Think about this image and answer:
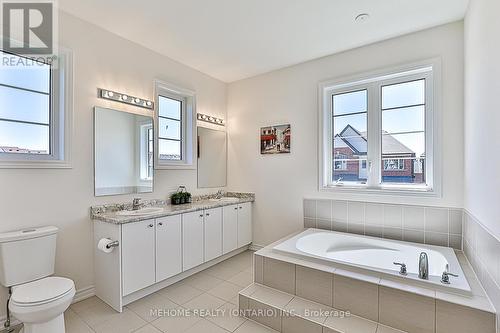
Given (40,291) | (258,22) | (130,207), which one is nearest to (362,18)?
(258,22)

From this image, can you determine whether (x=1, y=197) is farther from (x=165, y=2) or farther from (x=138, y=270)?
(x=165, y=2)

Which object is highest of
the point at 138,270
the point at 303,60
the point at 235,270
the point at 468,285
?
the point at 303,60

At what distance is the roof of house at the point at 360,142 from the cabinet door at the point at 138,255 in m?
2.43

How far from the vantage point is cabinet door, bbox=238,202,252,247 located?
352cm

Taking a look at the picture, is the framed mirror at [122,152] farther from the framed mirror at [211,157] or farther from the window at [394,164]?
the window at [394,164]

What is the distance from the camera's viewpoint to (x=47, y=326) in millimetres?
1625

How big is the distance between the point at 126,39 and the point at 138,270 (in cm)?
249

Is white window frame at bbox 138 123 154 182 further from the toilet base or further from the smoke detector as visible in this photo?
the smoke detector

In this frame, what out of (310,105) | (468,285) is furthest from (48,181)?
(468,285)

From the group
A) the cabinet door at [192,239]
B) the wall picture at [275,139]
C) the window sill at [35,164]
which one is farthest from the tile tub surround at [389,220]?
the window sill at [35,164]

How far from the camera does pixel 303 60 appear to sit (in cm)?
323

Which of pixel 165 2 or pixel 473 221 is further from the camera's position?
pixel 165 2

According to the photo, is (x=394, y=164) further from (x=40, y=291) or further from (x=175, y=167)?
(x=40, y=291)

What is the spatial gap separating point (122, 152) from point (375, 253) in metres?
2.98
